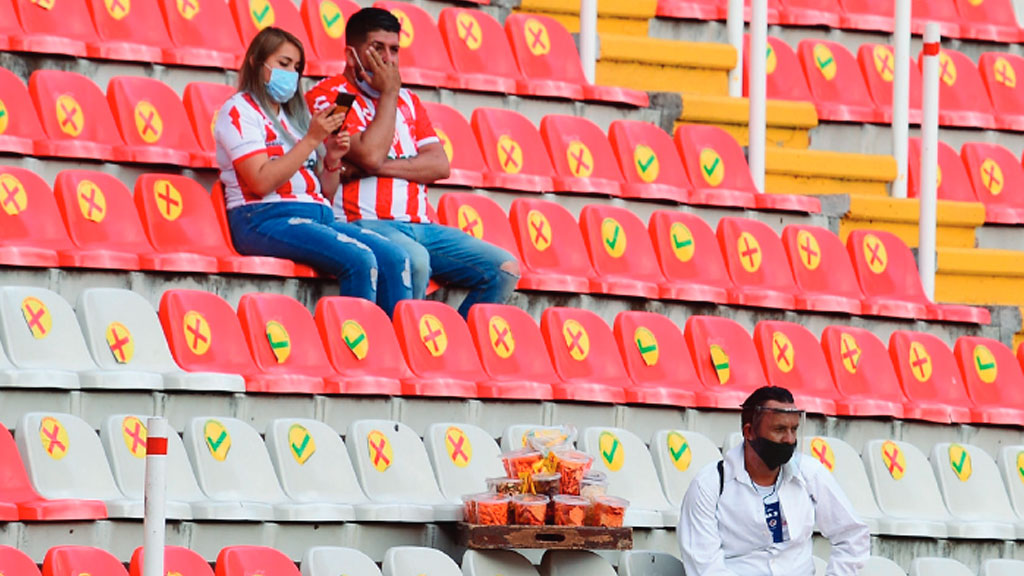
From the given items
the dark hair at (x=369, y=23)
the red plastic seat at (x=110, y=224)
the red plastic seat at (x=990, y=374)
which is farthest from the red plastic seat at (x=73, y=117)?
the red plastic seat at (x=990, y=374)

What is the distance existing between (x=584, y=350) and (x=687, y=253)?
0.87m

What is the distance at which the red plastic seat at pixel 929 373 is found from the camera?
7.13 m

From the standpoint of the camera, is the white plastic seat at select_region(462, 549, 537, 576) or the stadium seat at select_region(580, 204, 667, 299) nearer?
the white plastic seat at select_region(462, 549, 537, 576)

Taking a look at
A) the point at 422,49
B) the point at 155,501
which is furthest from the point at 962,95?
the point at 155,501

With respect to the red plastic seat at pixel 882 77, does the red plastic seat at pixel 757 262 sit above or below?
below

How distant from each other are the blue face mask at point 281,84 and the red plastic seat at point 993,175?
3.29 metres

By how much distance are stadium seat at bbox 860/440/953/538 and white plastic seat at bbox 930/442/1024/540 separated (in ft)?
0.21

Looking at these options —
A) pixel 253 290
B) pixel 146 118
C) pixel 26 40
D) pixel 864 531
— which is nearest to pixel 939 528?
pixel 864 531

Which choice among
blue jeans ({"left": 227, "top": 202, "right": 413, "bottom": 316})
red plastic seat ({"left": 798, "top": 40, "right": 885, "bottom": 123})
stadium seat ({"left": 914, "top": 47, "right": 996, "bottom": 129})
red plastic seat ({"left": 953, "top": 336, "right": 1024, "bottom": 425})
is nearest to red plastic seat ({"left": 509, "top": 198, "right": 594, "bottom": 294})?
blue jeans ({"left": 227, "top": 202, "right": 413, "bottom": 316})

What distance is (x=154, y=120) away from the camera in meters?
6.57

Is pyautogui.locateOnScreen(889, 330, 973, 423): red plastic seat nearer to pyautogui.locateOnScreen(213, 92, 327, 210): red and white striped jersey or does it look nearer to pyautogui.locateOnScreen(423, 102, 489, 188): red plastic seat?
pyautogui.locateOnScreen(423, 102, 489, 188): red plastic seat

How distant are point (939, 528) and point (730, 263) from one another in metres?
1.31

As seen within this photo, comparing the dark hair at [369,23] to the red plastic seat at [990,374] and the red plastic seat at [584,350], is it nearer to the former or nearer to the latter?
the red plastic seat at [584,350]

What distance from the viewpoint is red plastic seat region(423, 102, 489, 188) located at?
278 inches
